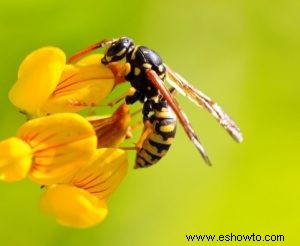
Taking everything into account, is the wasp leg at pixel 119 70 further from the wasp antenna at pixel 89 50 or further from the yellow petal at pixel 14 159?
the yellow petal at pixel 14 159

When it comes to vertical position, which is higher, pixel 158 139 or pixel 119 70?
pixel 119 70

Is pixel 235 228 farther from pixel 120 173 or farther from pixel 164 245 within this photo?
pixel 120 173

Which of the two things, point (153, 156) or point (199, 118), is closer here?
point (153, 156)

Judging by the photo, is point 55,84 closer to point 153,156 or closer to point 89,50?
point 89,50

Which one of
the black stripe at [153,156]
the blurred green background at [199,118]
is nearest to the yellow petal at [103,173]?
the black stripe at [153,156]

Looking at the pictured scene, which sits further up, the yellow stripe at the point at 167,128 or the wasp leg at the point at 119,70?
the wasp leg at the point at 119,70

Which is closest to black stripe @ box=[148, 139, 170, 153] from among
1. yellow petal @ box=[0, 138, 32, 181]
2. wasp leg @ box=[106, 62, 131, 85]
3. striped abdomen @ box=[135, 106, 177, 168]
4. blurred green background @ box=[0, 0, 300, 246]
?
striped abdomen @ box=[135, 106, 177, 168]

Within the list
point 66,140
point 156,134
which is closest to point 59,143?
point 66,140

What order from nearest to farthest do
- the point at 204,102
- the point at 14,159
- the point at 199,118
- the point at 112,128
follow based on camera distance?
the point at 14,159, the point at 112,128, the point at 204,102, the point at 199,118
